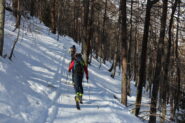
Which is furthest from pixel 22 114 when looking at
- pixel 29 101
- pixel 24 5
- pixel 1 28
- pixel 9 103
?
pixel 24 5

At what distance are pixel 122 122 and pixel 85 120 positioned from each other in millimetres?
1460

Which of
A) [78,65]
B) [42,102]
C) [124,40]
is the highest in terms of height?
[124,40]

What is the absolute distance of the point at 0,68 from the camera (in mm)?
8656

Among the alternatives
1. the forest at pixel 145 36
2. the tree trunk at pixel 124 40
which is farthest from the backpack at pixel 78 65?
the tree trunk at pixel 124 40

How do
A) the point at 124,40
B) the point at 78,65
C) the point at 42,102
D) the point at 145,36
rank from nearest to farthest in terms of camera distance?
the point at 42,102
the point at 78,65
the point at 124,40
the point at 145,36

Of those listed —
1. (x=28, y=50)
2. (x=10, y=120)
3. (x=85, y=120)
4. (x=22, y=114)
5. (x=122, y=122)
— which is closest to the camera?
(x=10, y=120)

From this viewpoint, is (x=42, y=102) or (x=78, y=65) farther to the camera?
(x=78, y=65)

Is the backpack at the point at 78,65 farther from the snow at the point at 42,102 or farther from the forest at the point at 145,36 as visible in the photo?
the forest at the point at 145,36

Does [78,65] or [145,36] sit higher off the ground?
[145,36]

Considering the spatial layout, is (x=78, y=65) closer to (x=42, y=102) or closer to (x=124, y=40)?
(x=42, y=102)

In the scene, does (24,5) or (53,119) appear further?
(24,5)

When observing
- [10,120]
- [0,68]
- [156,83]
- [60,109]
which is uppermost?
[0,68]

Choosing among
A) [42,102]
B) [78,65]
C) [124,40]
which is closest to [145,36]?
[124,40]

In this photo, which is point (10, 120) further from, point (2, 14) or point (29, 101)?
point (2, 14)
